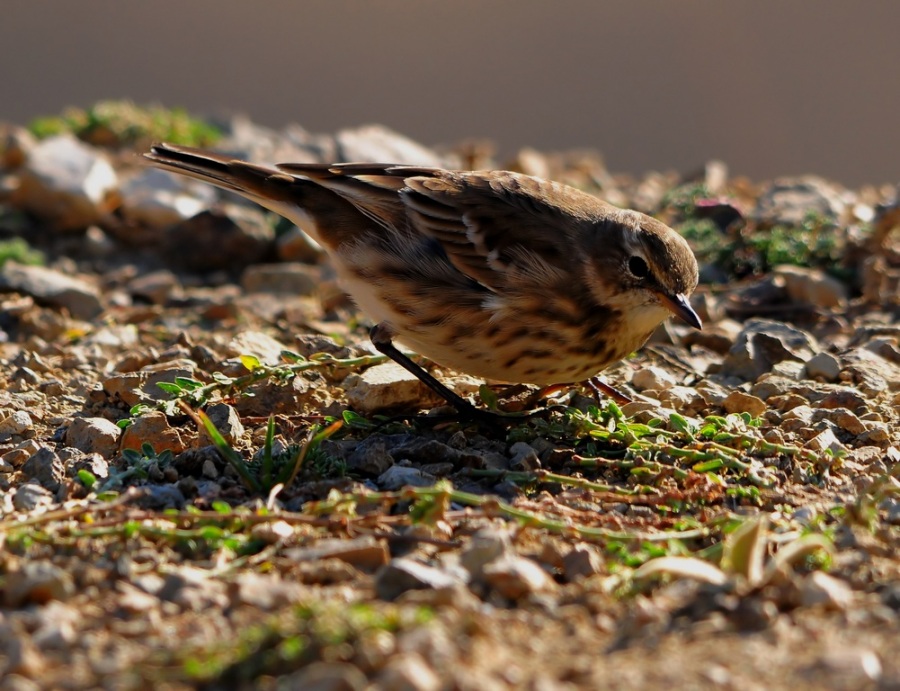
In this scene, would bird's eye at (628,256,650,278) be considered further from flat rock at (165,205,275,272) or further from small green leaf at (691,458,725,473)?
flat rock at (165,205,275,272)

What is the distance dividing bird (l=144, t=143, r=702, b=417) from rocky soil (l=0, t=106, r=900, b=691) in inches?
9.3

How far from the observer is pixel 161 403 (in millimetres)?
4801

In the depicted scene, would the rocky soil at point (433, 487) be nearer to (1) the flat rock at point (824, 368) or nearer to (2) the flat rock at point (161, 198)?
(1) the flat rock at point (824, 368)

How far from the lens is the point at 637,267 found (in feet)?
16.6

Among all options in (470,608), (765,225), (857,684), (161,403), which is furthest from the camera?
(765,225)

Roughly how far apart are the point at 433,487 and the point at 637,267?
1.61m

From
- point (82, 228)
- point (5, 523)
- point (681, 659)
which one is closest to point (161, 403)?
point (5, 523)

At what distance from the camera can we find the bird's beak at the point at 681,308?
15.9 feet

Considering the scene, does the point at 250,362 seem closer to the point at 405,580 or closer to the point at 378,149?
the point at 405,580

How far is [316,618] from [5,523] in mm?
1412

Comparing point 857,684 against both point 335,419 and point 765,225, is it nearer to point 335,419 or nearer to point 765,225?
point 335,419

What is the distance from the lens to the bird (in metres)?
4.96

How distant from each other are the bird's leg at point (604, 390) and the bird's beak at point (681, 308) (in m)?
0.44

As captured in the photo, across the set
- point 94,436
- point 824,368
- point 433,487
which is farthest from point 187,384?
point 824,368
